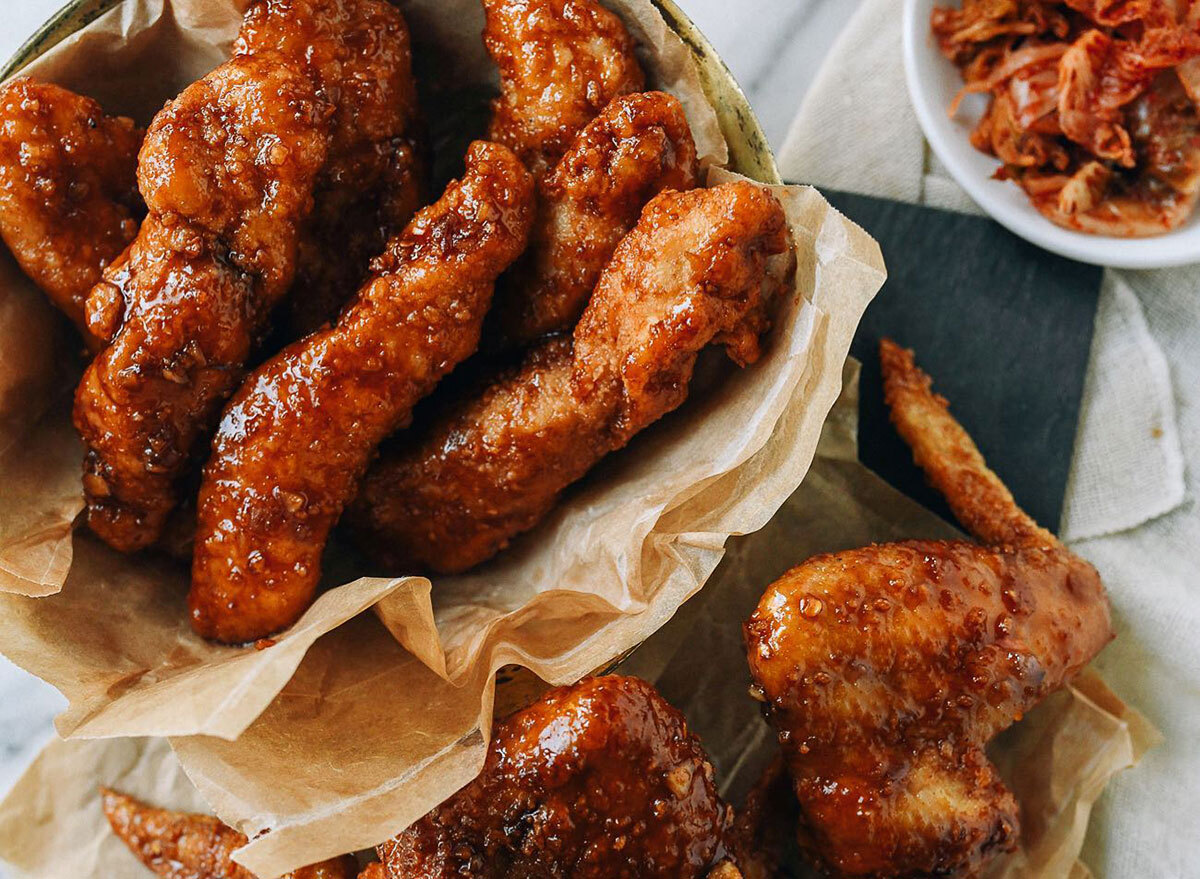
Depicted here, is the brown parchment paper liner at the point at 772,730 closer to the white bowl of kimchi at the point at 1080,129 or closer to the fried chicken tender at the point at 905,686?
the fried chicken tender at the point at 905,686

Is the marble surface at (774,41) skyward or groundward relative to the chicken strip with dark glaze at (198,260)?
groundward

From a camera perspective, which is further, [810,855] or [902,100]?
[902,100]

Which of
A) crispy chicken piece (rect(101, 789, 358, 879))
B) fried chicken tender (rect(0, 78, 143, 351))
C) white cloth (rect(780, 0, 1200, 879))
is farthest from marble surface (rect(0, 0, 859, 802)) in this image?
crispy chicken piece (rect(101, 789, 358, 879))

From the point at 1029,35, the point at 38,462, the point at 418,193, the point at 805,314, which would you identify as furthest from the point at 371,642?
the point at 1029,35

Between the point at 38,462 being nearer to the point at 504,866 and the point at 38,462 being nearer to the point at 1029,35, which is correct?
the point at 504,866

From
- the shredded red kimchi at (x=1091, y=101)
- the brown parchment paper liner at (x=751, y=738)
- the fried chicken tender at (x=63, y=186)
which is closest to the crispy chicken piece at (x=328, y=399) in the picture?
the fried chicken tender at (x=63, y=186)

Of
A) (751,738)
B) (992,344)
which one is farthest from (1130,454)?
(751,738)

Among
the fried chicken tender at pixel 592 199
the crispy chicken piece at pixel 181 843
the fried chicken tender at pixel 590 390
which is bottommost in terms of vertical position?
the crispy chicken piece at pixel 181 843
